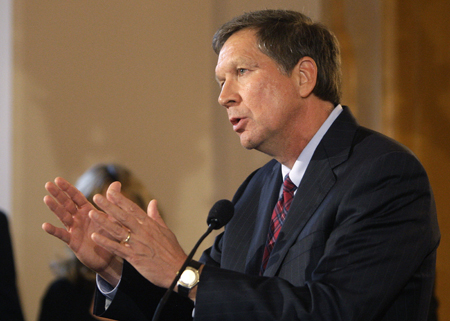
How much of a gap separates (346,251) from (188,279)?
16.2 inches

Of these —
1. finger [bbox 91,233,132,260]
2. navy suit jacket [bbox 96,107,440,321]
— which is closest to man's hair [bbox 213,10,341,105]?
navy suit jacket [bbox 96,107,440,321]

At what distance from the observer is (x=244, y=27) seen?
200 cm

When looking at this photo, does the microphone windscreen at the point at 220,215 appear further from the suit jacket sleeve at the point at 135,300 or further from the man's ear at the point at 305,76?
the man's ear at the point at 305,76

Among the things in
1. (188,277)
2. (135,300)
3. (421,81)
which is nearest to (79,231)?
(135,300)

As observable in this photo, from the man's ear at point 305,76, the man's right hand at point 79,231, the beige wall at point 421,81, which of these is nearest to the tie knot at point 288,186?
the man's ear at point 305,76

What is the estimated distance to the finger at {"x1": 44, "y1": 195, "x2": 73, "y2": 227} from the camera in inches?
69.3

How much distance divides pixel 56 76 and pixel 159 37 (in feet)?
3.21

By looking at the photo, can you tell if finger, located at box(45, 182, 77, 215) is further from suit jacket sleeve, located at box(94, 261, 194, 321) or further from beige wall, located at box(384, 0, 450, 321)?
beige wall, located at box(384, 0, 450, 321)

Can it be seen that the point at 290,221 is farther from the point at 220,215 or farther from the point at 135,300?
the point at 135,300

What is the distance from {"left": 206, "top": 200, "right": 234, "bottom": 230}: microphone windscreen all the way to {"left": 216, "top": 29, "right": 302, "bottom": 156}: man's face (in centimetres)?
35

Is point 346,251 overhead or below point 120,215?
below

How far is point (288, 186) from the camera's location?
1.90 meters

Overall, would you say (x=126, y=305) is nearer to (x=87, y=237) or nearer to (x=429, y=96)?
(x=87, y=237)

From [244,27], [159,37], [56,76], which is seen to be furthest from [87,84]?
[244,27]
